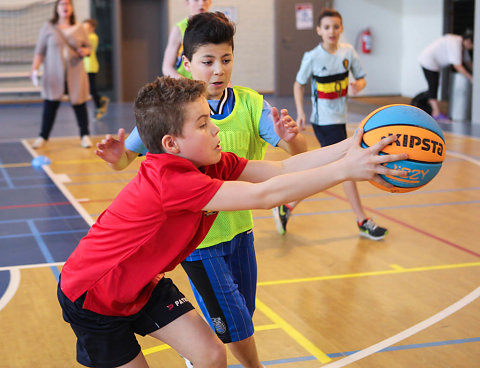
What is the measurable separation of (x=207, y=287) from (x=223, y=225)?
0.84 ft

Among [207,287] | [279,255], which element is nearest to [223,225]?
[207,287]

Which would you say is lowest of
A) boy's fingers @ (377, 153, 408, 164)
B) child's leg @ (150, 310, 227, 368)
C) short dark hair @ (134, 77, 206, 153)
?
child's leg @ (150, 310, 227, 368)

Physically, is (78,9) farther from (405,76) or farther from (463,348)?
(463,348)

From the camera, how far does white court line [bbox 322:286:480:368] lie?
324 centimetres

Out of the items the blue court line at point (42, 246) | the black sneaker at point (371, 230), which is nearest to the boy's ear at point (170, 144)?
the blue court line at point (42, 246)

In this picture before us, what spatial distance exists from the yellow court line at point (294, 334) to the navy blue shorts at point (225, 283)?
668mm

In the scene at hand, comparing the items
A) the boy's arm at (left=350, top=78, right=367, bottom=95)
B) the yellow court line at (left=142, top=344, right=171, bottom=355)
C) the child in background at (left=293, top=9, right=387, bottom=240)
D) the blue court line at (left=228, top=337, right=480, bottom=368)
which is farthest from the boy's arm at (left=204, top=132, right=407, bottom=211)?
the child in background at (left=293, top=9, right=387, bottom=240)

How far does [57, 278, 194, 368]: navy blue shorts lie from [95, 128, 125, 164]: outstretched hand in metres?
0.64

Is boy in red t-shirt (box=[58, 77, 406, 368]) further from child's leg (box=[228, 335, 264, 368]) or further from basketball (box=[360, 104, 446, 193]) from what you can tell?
child's leg (box=[228, 335, 264, 368])

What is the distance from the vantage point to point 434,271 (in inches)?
178

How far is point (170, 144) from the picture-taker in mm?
2223

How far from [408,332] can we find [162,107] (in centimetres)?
204

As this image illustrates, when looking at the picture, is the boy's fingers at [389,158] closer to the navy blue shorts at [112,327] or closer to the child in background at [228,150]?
the child in background at [228,150]

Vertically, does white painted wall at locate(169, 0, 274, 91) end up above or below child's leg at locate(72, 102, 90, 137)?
above
